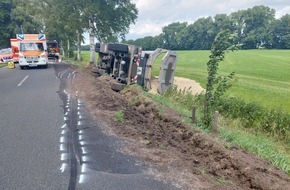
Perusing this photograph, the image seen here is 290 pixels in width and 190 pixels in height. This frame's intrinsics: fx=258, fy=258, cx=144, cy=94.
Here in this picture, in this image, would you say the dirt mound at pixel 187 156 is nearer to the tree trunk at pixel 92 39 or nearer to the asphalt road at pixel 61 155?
the asphalt road at pixel 61 155

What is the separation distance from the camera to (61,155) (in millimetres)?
4887

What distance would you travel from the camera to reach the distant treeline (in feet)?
291

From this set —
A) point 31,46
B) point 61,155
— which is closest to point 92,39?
point 31,46

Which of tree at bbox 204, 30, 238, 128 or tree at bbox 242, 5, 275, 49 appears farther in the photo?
tree at bbox 242, 5, 275, 49

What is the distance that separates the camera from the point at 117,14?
24359 mm

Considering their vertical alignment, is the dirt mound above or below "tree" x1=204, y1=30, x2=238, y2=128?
below

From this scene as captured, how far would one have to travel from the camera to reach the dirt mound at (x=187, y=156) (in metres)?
4.22

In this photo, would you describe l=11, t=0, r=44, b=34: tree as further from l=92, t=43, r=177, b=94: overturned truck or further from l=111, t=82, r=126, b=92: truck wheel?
l=111, t=82, r=126, b=92: truck wheel

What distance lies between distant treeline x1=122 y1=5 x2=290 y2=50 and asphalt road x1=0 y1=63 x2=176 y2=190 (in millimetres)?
85173

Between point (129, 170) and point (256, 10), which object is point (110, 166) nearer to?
point (129, 170)

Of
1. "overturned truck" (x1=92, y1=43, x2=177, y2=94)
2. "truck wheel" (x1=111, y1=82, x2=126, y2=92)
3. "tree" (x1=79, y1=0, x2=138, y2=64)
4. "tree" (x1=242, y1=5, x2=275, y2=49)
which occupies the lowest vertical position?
"truck wheel" (x1=111, y1=82, x2=126, y2=92)

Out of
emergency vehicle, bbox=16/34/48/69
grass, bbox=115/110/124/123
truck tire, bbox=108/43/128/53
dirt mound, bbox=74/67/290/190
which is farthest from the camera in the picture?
emergency vehicle, bbox=16/34/48/69

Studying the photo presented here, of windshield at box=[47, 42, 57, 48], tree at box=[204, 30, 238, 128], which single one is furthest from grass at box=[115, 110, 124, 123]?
windshield at box=[47, 42, 57, 48]

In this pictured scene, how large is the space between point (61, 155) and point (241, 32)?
339 feet
